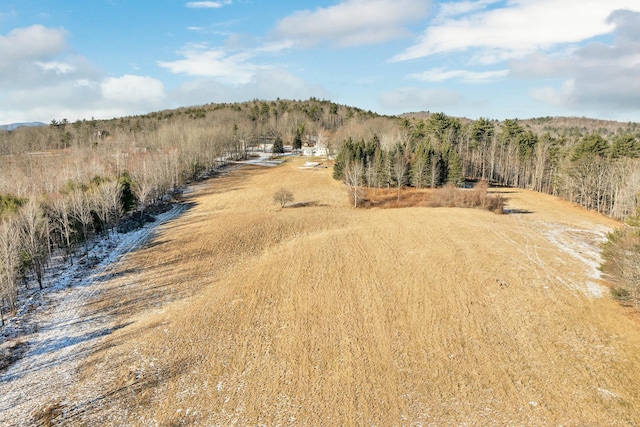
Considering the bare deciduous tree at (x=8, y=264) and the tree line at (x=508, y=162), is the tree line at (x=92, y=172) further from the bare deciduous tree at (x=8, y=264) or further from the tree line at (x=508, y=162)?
the tree line at (x=508, y=162)

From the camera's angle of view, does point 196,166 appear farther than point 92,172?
Yes

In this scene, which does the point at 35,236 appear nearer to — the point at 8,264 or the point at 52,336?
the point at 8,264

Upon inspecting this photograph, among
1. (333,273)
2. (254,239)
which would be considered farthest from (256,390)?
(254,239)

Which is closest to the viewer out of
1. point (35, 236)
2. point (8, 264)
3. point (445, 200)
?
point (8, 264)

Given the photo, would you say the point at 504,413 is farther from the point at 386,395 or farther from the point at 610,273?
the point at 610,273

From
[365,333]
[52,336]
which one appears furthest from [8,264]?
[365,333]

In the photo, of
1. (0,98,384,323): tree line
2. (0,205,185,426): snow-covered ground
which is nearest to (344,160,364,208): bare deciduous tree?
(0,98,384,323): tree line

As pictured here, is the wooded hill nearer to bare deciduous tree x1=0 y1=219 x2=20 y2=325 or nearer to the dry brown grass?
bare deciduous tree x1=0 y1=219 x2=20 y2=325
